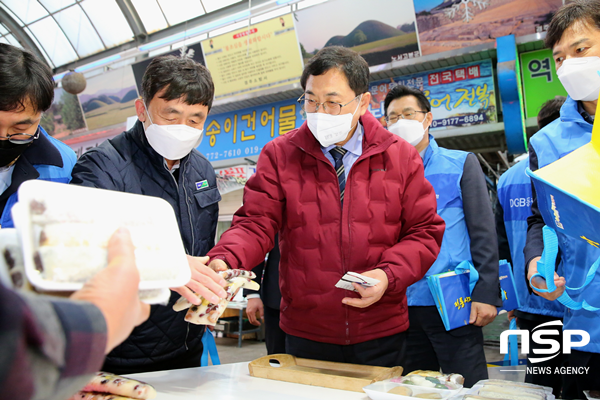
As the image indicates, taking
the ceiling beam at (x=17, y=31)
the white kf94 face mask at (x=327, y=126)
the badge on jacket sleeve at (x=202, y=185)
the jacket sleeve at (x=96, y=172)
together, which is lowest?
the badge on jacket sleeve at (x=202, y=185)

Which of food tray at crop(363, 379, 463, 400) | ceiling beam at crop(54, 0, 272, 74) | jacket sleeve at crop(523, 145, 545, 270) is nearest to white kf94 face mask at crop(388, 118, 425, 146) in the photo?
jacket sleeve at crop(523, 145, 545, 270)

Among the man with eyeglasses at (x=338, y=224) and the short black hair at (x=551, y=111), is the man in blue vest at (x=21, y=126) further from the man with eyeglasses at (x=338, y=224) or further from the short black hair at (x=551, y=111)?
the short black hair at (x=551, y=111)

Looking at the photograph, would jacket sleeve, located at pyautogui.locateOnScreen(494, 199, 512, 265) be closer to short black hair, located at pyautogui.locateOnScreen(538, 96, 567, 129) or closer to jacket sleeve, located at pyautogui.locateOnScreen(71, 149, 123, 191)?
short black hair, located at pyautogui.locateOnScreen(538, 96, 567, 129)

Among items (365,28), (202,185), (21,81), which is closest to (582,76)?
(202,185)

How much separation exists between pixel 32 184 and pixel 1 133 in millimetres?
1204

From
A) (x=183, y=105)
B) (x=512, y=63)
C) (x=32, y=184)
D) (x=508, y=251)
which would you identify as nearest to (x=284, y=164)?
(x=183, y=105)

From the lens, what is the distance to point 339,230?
5.62 ft

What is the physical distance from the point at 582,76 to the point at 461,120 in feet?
13.1

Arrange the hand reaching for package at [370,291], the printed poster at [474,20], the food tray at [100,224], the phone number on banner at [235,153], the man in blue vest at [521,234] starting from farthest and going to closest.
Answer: the phone number on banner at [235,153]
the printed poster at [474,20]
the man in blue vest at [521,234]
the hand reaching for package at [370,291]
the food tray at [100,224]

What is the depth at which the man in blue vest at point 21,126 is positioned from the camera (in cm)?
154

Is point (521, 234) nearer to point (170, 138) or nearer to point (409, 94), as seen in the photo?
point (409, 94)

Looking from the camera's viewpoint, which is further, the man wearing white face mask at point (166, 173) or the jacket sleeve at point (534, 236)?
the jacket sleeve at point (534, 236)

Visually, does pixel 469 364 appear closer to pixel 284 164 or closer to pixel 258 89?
pixel 284 164

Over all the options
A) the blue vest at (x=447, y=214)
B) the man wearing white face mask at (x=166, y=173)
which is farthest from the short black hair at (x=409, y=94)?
the man wearing white face mask at (x=166, y=173)
